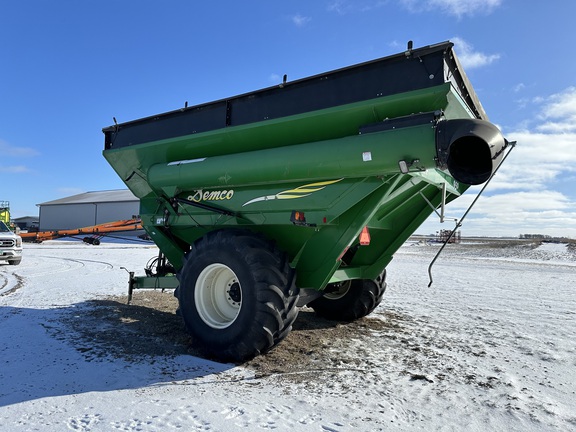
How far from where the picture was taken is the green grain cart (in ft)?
11.9

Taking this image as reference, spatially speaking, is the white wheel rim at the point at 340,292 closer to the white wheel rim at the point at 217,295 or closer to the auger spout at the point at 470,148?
the white wheel rim at the point at 217,295

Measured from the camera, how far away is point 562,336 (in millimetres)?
5117

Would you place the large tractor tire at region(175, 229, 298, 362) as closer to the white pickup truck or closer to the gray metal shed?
the white pickup truck

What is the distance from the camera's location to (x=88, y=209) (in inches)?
1925

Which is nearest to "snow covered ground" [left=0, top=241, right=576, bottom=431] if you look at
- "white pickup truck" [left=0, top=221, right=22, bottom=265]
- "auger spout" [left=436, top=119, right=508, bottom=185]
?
"auger spout" [left=436, top=119, right=508, bottom=185]

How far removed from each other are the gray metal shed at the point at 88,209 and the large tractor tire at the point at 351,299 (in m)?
39.1

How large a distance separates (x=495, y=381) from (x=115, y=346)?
3669 millimetres

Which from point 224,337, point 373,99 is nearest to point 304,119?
point 373,99

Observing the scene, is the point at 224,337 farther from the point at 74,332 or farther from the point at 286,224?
the point at 74,332

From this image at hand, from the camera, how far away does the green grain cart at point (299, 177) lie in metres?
3.62

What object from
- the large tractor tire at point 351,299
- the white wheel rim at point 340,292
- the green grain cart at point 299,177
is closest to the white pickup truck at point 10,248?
the green grain cart at point 299,177

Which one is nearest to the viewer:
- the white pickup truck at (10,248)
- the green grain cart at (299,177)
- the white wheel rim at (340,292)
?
the green grain cart at (299,177)

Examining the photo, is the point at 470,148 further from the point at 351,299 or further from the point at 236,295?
the point at 351,299

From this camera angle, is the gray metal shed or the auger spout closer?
the auger spout
